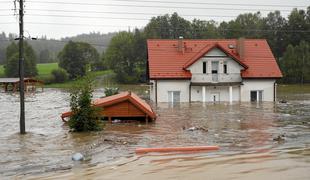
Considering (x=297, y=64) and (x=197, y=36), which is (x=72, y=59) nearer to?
(x=197, y=36)

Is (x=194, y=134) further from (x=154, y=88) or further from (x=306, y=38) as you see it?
(x=306, y=38)

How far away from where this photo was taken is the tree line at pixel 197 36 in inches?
3457

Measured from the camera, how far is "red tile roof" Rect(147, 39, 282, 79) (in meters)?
48.0

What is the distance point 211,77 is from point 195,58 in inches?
96.6

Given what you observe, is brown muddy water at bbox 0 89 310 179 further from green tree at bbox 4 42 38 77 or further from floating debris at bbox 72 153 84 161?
green tree at bbox 4 42 38 77

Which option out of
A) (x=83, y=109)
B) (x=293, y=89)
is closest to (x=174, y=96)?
(x=83, y=109)

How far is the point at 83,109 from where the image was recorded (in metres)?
24.1

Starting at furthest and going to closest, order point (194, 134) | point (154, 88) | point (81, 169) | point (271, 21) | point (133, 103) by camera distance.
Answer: point (271, 21)
point (154, 88)
point (133, 103)
point (194, 134)
point (81, 169)

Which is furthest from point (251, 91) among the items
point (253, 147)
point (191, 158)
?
point (191, 158)

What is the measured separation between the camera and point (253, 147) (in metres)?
18.5

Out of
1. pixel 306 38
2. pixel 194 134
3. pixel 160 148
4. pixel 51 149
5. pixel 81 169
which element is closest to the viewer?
pixel 81 169

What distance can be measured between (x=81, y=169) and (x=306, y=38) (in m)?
90.1

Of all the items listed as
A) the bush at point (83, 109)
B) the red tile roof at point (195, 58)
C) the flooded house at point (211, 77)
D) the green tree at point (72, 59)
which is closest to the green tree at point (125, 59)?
the green tree at point (72, 59)

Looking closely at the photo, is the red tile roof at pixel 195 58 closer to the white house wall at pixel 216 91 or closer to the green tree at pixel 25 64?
the white house wall at pixel 216 91
